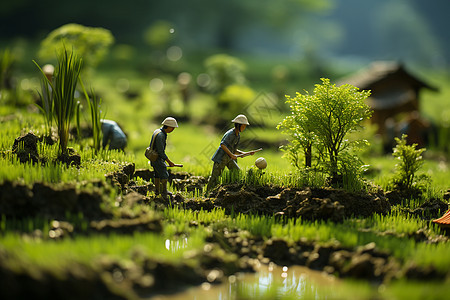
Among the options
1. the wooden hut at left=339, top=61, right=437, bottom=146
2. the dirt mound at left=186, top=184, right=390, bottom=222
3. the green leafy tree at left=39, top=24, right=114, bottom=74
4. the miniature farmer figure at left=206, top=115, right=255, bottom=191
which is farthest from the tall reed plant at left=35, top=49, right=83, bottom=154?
the wooden hut at left=339, top=61, right=437, bottom=146

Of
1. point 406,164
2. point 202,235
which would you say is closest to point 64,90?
point 202,235

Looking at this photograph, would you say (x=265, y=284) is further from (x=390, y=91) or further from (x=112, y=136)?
(x=390, y=91)

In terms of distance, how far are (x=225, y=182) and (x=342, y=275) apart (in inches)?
131

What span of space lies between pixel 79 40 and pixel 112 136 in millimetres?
6117

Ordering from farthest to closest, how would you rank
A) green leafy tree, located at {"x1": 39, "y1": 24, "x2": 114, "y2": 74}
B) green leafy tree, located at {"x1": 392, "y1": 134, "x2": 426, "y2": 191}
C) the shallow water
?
green leafy tree, located at {"x1": 39, "y1": 24, "x2": 114, "y2": 74}
green leafy tree, located at {"x1": 392, "y1": 134, "x2": 426, "y2": 191}
the shallow water

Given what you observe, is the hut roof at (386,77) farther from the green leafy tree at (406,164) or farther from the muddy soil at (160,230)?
the muddy soil at (160,230)

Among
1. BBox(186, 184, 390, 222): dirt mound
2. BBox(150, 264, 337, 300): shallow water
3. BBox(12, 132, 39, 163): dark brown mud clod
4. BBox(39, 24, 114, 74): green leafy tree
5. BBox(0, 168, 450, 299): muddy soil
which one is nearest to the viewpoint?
BBox(0, 168, 450, 299): muddy soil

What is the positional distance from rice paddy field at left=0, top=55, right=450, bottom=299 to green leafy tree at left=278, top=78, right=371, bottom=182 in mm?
549

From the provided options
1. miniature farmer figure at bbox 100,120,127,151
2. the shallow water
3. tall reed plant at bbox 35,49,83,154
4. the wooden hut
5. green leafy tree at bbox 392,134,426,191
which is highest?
the wooden hut

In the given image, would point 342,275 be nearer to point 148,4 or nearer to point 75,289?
point 75,289

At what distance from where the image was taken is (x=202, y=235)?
20.4ft

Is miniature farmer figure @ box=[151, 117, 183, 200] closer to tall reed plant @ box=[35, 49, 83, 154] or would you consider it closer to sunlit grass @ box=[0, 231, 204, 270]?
tall reed plant @ box=[35, 49, 83, 154]

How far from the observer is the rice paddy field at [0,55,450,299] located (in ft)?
15.0

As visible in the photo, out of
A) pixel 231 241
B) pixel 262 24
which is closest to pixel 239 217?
pixel 231 241
